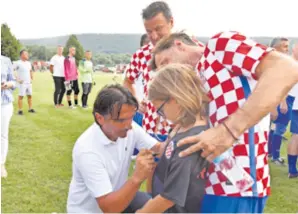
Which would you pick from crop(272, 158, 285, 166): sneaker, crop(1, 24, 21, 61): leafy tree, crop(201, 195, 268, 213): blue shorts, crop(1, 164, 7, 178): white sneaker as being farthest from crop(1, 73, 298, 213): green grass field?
crop(1, 24, 21, 61): leafy tree

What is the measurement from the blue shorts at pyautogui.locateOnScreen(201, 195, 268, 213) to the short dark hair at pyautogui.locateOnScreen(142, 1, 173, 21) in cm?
175

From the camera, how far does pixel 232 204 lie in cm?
176

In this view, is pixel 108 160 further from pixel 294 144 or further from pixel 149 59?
pixel 294 144

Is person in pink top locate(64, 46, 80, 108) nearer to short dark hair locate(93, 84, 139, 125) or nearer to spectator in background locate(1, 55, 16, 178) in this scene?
spectator in background locate(1, 55, 16, 178)

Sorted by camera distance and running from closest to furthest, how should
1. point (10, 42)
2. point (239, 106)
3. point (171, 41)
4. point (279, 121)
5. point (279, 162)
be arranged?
point (239, 106), point (171, 41), point (279, 162), point (279, 121), point (10, 42)

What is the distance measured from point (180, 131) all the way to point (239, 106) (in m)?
0.27

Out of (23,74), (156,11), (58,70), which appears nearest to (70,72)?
(58,70)

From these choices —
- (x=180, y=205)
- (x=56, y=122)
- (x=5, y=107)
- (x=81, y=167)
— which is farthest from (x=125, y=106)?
(x=56, y=122)

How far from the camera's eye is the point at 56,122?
954 cm

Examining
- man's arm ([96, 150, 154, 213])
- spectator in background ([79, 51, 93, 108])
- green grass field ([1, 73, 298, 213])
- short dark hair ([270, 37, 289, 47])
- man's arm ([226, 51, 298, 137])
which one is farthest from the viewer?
spectator in background ([79, 51, 93, 108])

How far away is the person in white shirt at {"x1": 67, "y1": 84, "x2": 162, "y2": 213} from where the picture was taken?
2.08 meters

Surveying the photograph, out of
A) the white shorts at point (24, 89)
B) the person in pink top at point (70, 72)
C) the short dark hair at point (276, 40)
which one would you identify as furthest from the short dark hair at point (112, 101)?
the person in pink top at point (70, 72)

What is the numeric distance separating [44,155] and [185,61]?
4.88 metres

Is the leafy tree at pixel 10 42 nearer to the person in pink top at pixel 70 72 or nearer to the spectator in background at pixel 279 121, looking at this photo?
the person in pink top at pixel 70 72
